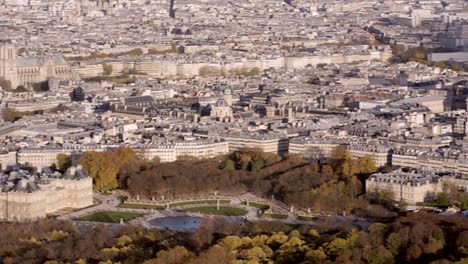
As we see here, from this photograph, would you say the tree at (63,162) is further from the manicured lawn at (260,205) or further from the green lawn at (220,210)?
the manicured lawn at (260,205)

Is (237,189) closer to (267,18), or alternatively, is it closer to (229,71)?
(229,71)

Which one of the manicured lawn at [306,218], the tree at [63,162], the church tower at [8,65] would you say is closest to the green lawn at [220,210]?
the manicured lawn at [306,218]

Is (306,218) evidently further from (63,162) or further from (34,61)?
(34,61)

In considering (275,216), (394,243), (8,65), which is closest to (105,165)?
(275,216)

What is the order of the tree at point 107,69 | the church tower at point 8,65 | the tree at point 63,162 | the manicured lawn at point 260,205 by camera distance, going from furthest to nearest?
the tree at point 107,69 → the church tower at point 8,65 → the tree at point 63,162 → the manicured lawn at point 260,205

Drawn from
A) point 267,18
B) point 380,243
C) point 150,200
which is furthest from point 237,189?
point 267,18

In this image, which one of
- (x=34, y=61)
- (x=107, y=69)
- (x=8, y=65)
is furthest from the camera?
(x=107, y=69)
